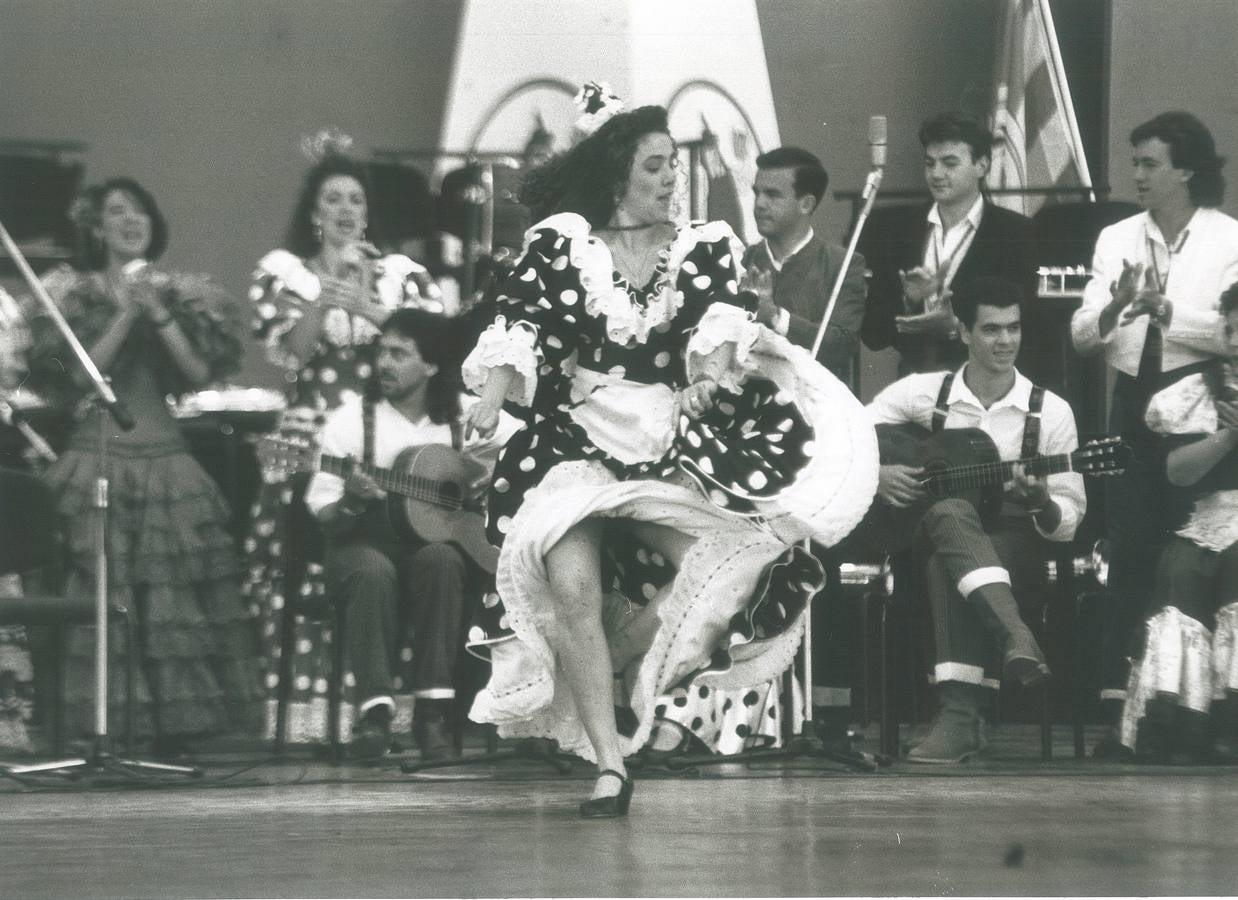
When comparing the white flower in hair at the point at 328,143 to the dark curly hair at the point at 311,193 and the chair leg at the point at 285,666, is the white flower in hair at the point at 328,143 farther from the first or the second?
the chair leg at the point at 285,666

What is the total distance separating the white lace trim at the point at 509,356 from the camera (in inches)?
225

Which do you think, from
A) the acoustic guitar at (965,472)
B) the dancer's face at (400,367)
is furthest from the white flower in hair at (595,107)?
the acoustic guitar at (965,472)

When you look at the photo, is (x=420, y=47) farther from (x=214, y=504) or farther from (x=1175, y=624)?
(x=1175, y=624)

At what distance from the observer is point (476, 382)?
5766 millimetres

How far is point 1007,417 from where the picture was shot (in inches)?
275

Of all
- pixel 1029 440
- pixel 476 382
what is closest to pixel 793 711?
pixel 1029 440

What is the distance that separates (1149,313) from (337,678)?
271 cm

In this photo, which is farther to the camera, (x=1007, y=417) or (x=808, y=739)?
(x=1007, y=417)

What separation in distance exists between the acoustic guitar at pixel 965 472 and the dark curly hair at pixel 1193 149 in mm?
845

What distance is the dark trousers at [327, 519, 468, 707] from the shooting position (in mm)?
6840

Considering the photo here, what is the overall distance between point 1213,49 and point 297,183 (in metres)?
2.85

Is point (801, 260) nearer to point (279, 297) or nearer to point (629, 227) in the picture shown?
point (629, 227)

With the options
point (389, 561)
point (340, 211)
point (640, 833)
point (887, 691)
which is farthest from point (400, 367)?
point (640, 833)

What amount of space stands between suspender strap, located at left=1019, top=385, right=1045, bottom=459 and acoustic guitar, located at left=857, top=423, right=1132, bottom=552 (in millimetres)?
49
